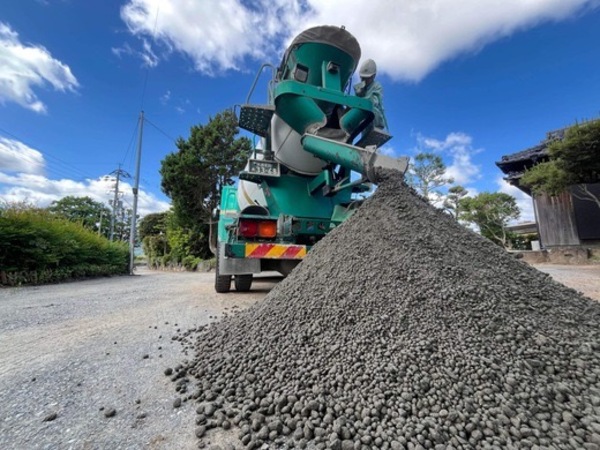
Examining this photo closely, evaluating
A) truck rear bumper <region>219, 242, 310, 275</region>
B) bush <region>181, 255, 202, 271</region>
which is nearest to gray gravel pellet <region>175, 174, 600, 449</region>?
truck rear bumper <region>219, 242, 310, 275</region>

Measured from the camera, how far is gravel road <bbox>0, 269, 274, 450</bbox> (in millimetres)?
1015

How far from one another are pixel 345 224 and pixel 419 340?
133 cm

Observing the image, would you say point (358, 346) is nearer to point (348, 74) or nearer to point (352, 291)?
point (352, 291)

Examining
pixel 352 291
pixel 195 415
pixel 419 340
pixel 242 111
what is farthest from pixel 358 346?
pixel 242 111

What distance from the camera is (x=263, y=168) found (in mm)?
3658

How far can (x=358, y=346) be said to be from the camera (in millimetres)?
1315

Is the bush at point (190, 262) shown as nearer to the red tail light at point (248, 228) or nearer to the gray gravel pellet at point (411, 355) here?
the red tail light at point (248, 228)

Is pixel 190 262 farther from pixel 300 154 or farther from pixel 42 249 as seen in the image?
pixel 300 154

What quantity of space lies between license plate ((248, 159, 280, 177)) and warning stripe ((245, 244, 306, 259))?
3.26 ft

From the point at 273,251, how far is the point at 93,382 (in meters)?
2.04

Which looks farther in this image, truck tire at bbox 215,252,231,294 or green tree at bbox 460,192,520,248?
green tree at bbox 460,192,520,248

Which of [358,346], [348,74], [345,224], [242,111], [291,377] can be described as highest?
[348,74]

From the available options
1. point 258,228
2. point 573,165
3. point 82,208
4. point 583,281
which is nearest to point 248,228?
point 258,228

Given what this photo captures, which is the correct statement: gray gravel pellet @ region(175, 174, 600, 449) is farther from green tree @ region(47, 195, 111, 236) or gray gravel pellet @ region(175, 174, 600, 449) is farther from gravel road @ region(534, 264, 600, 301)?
green tree @ region(47, 195, 111, 236)
